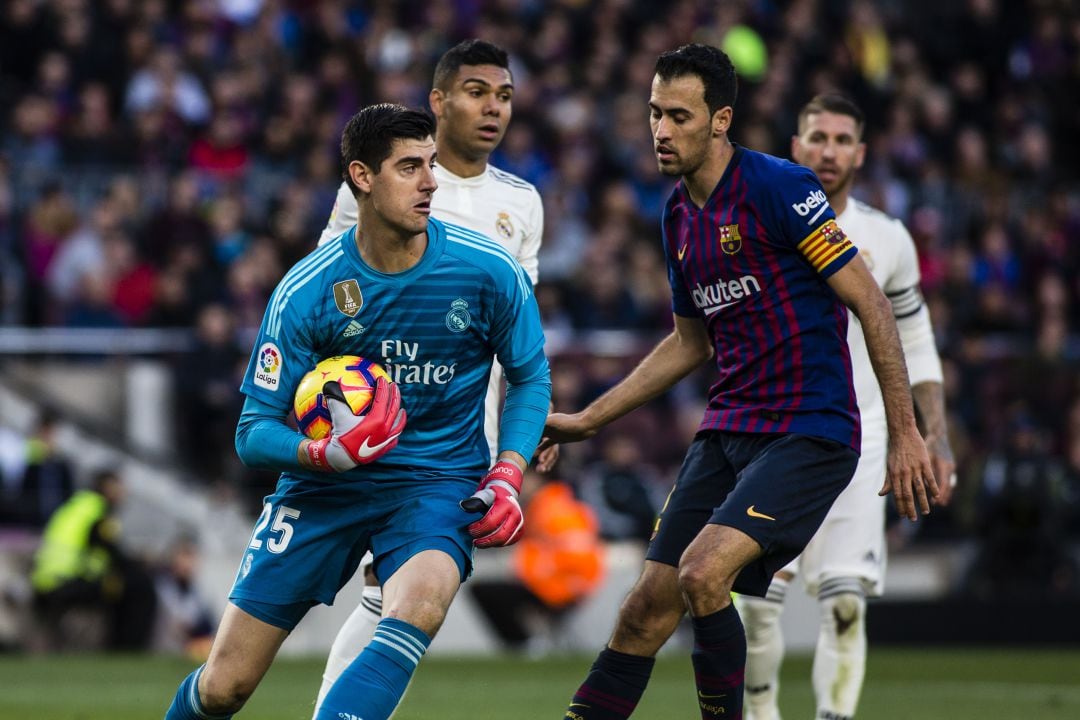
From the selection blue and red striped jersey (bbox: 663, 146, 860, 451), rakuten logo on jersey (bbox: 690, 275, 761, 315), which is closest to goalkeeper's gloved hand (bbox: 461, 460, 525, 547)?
blue and red striped jersey (bbox: 663, 146, 860, 451)

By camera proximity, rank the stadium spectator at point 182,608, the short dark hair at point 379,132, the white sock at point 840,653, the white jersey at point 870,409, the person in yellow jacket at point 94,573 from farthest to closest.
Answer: the stadium spectator at point 182,608
the person in yellow jacket at point 94,573
the white jersey at point 870,409
the white sock at point 840,653
the short dark hair at point 379,132

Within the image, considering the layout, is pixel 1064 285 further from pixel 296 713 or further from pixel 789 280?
pixel 789 280

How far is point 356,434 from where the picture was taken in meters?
5.96

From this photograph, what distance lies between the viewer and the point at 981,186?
21078mm

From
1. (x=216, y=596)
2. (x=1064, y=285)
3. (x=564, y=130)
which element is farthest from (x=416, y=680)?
(x=1064, y=285)

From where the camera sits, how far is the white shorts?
334 inches

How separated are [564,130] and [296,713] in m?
10.4

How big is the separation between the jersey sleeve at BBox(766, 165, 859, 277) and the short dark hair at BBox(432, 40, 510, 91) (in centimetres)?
190

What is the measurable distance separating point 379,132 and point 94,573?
10671 millimetres

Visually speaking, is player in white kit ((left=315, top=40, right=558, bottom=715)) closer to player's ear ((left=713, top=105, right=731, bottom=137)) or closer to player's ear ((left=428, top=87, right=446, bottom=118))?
player's ear ((left=428, top=87, right=446, bottom=118))

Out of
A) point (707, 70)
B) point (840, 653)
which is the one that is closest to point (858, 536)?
point (840, 653)

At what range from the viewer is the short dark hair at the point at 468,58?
812 centimetres

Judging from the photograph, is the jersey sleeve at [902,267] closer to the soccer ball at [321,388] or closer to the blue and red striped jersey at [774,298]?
Answer: the blue and red striped jersey at [774,298]

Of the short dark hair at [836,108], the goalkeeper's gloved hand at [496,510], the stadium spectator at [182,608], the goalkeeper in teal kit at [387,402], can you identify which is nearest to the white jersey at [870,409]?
the short dark hair at [836,108]
